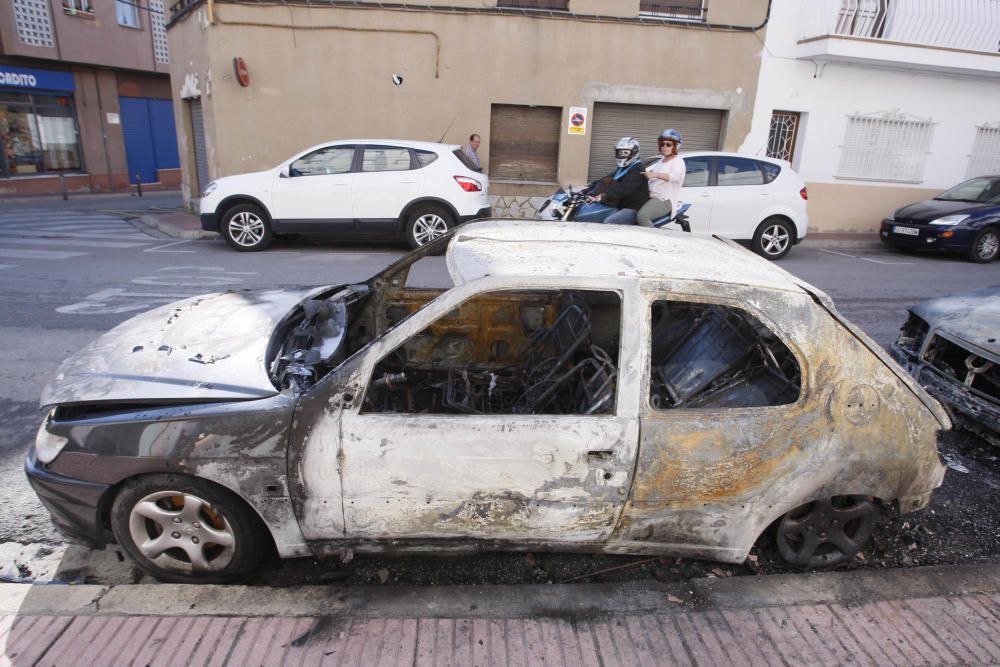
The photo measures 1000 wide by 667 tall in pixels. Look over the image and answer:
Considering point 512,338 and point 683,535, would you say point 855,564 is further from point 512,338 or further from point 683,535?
point 512,338

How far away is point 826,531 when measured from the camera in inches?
118

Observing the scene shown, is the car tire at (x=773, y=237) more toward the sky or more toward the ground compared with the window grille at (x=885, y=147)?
more toward the ground

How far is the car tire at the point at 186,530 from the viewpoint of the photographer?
8.59 feet

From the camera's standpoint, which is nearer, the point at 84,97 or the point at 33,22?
the point at 33,22

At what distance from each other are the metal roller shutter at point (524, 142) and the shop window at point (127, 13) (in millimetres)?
15893

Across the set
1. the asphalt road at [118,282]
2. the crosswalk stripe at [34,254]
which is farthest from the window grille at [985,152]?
the crosswalk stripe at [34,254]

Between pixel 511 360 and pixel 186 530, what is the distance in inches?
80.1

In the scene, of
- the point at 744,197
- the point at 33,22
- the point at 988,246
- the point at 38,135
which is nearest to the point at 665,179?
the point at 744,197

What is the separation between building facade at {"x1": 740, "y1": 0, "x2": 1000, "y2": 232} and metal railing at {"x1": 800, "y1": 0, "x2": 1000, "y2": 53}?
0.07ft

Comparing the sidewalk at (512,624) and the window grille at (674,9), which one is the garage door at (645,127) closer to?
the window grille at (674,9)

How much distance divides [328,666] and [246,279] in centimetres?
664

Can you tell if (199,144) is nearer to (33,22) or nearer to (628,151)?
(33,22)

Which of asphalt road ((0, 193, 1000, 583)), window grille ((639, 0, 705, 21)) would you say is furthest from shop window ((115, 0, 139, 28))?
window grille ((639, 0, 705, 21))

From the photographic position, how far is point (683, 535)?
2.81 m
